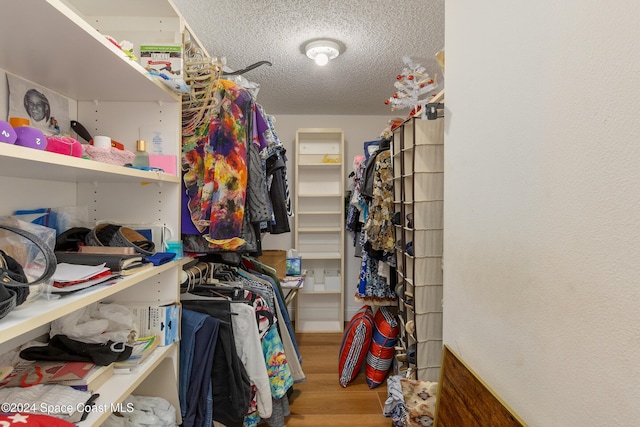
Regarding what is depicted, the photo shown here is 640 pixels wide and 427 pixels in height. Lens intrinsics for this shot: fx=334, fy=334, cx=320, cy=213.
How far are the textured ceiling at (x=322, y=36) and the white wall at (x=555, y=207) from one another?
0.99 metres

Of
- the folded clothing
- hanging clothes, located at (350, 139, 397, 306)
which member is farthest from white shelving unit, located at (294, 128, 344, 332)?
the folded clothing

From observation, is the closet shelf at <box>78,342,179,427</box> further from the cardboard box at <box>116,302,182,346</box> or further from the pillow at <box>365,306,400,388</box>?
the pillow at <box>365,306,400,388</box>

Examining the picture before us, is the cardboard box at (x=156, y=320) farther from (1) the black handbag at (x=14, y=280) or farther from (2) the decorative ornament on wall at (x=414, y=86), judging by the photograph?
(2) the decorative ornament on wall at (x=414, y=86)

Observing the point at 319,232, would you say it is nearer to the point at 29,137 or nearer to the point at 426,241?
the point at 426,241

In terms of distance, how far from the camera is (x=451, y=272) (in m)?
1.28

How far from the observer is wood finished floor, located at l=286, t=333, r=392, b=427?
2135mm

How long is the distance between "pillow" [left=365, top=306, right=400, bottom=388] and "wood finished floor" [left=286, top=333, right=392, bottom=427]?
0.31 ft

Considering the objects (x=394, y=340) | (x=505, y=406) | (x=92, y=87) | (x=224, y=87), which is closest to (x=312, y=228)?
(x=394, y=340)

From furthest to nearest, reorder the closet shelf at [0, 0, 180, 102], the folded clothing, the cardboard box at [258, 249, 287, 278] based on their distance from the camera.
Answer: the cardboard box at [258, 249, 287, 278] < the folded clothing < the closet shelf at [0, 0, 180, 102]

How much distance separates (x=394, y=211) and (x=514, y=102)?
1384mm

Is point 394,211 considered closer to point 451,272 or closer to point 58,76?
point 451,272

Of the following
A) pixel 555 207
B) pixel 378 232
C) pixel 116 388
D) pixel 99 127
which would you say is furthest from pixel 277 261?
pixel 555 207

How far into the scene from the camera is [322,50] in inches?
88.8

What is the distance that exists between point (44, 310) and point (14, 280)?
Answer: 89mm
